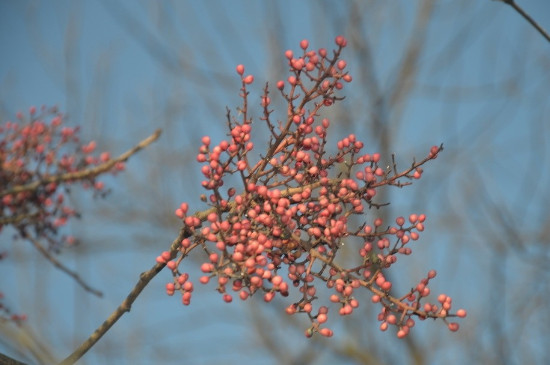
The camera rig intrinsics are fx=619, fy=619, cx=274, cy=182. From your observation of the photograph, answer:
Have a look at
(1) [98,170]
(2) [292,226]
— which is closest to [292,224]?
(2) [292,226]

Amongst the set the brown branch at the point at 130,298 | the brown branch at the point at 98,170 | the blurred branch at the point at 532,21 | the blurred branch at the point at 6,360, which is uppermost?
the blurred branch at the point at 532,21

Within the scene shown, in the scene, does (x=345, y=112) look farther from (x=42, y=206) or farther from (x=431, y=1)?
(x=42, y=206)

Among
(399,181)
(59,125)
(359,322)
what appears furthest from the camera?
(359,322)

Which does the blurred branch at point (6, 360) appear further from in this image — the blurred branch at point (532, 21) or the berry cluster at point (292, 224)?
the blurred branch at point (532, 21)

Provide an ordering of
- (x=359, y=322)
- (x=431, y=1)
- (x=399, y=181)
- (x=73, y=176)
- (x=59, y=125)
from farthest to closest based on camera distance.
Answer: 1. (x=359, y=322)
2. (x=431, y=1)
3. (x=59, y=125)
4. (x=73, y=176)
5. (x=399, y=181)

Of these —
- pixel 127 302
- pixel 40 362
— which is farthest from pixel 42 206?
pixel 127 302

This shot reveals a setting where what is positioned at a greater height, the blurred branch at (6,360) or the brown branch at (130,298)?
→ the brown branch at (130,298)

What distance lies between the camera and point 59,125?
3.21 m

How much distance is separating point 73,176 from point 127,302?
1055 mm

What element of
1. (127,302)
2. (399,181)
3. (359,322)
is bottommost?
(127,302)

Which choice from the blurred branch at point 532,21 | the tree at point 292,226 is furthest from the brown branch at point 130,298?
the blurred branch at point 532,21

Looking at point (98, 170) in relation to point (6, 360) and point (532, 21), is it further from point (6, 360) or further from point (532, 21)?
point (532, 21)

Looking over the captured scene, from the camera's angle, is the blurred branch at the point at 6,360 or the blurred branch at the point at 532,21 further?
the blurred branch at the point at 532,21

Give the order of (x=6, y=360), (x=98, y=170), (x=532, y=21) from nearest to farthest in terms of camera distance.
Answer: (x=6, y=360) < (x=532, y=21) < (x=98, y=170)
